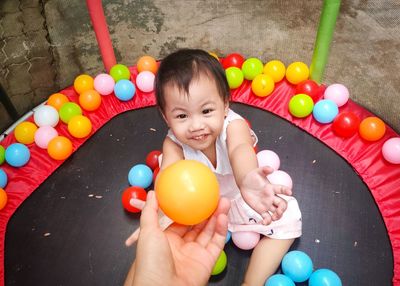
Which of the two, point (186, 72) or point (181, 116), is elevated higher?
point (186, 72)

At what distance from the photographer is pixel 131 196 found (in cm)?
141

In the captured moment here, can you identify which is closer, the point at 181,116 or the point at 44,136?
the point at 181,116

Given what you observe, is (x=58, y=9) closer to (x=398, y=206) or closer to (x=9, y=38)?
(x=9, y=38)

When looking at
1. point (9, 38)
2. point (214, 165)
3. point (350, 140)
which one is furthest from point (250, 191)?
point (9, 38)

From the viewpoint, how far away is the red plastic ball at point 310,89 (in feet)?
5.67

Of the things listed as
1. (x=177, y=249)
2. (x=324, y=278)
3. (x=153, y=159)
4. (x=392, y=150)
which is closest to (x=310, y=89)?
(x=392, y=150)

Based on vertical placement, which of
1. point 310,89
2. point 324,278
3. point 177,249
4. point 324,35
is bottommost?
point 324,278

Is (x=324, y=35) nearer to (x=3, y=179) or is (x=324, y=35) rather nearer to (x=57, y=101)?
(x=57, y=101)

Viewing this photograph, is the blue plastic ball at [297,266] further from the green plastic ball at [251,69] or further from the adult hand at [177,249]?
the green plastic ball at [251,69]

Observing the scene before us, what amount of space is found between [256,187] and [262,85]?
989 millimetres

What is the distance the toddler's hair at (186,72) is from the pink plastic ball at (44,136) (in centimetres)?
79

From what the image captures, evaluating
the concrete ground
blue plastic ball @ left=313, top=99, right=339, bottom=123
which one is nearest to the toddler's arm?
blue plastic ball @ left=313, top=99, right=339, bottom=123

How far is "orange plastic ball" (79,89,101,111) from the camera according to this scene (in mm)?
1782

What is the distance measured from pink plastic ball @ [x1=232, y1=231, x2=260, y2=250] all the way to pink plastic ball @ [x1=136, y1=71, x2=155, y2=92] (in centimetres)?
91
